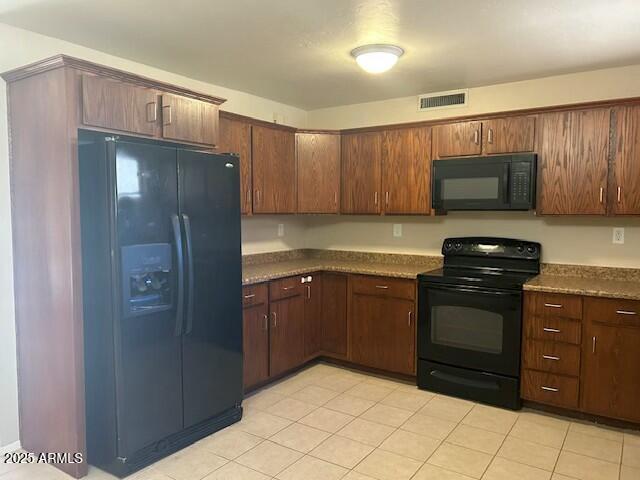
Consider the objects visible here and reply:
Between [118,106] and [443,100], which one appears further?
[443,100]

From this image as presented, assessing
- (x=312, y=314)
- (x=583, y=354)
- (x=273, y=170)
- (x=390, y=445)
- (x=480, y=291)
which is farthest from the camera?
(x=312, y=314)

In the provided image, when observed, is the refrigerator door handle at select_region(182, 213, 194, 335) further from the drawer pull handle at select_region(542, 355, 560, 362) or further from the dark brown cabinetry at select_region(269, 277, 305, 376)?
the drawer pull handle at select_region(542, 355, 560, 362)

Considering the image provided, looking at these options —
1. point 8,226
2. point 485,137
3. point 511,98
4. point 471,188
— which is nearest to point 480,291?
point 471,188

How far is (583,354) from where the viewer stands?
10.1 feet

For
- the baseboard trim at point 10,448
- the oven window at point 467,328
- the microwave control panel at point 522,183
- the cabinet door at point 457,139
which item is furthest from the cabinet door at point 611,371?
the baseboard trim at point 10,448

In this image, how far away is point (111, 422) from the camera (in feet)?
8.03

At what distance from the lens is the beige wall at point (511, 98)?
3.39 metres

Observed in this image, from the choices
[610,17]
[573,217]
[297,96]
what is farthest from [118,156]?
[573,217]

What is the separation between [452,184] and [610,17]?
153 cm

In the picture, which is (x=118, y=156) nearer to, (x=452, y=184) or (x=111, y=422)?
(x=111, y=422)

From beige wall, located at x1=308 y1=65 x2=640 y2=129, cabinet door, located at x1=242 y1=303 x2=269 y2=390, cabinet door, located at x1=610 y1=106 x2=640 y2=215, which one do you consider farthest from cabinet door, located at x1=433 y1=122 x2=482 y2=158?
cabinet door, located at x1=242 y1=303 x2=269 y2=390

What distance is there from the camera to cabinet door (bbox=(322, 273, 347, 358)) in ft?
13.4

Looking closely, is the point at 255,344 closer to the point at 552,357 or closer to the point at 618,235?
the point at 552,357

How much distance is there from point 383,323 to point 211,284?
1.61m
